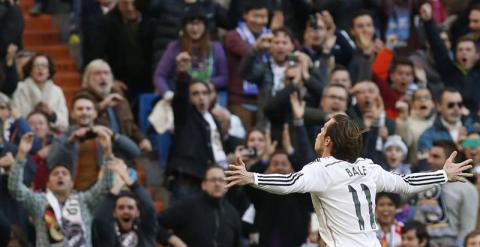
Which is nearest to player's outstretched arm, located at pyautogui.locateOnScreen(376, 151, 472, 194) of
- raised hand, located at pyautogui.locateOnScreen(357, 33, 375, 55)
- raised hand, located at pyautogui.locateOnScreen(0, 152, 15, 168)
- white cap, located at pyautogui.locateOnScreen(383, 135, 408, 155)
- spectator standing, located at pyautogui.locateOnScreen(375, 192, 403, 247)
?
spectator standing, located at pyautogui.locateOnScreen(375, 192, 403, 247)

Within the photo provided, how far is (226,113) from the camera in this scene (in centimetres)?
1853

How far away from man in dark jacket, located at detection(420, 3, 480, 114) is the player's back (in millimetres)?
8224

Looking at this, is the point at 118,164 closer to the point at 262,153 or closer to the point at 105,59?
the point at 262,153

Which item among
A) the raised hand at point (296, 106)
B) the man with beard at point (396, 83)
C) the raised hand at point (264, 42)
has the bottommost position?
the raised hand at point (296, 106)

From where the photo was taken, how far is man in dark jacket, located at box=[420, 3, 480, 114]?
2028 cm

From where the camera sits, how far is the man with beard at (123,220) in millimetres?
16234

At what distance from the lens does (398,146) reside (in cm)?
1798

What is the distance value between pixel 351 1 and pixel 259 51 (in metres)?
3.22

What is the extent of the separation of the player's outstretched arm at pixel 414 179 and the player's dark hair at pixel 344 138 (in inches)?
11.3

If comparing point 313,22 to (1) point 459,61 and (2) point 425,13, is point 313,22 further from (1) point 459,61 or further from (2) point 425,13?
(1) point 459,61

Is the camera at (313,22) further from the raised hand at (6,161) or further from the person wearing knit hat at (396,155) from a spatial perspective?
the raised hand at (6,161)

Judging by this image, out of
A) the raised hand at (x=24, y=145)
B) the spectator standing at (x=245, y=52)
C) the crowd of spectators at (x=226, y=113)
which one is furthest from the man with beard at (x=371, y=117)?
the raised hand at (x=24, y=145)

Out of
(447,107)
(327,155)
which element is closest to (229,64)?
(447,107)

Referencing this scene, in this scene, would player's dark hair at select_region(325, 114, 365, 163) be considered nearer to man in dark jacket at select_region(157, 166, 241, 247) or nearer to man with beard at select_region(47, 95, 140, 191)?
man in dark jacket at select_region(157, 166, 241, 247)
